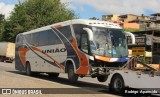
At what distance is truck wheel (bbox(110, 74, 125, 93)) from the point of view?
15289 millimetres

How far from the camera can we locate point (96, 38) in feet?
62.3

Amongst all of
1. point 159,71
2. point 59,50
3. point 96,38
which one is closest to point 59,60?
point 59,50

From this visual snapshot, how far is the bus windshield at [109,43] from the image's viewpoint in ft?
61.7

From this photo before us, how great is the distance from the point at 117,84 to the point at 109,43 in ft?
12.6

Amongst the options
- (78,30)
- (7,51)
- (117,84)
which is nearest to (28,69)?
(78,30)

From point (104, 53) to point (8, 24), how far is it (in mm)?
52096

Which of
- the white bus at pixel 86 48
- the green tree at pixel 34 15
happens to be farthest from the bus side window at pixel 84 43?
the green tree at pixel 34 15

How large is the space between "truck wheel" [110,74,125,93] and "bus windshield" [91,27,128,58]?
311 centimetres

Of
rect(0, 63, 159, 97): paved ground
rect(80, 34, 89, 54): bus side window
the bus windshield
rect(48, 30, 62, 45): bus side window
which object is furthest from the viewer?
rect(48, 30, 62, 45): bus side window

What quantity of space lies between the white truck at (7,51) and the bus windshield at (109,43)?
40.6 meters

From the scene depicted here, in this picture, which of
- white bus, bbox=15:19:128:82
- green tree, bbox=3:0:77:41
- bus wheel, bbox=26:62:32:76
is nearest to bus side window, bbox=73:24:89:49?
white bus, bbox=15:19:128:82

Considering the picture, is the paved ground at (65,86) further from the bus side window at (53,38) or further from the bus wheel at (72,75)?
the bus side window at (53,38)

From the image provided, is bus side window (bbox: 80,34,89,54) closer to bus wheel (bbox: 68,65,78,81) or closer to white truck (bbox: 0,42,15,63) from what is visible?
Answer: bus wheel (bbox: 68,65,78,81)

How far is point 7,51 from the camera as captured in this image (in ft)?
193
